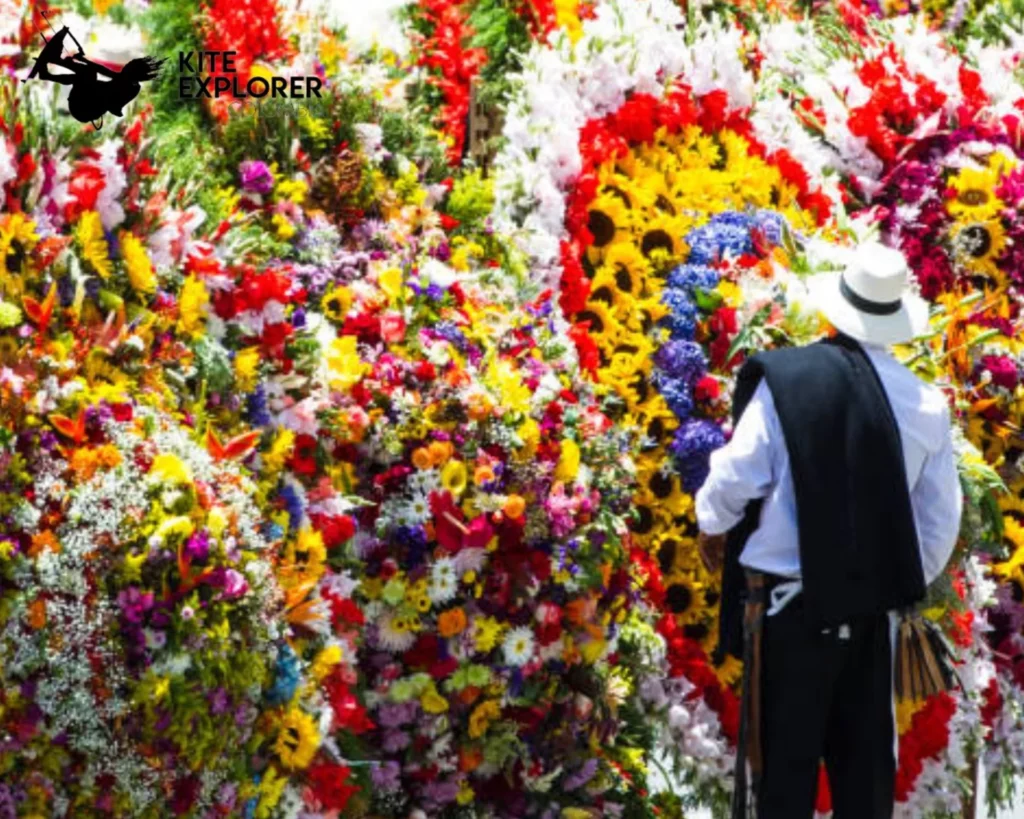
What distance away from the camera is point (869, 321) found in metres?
5.91

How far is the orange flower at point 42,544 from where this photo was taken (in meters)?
4.34

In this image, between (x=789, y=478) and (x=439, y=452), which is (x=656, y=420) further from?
(x=439, y=452)

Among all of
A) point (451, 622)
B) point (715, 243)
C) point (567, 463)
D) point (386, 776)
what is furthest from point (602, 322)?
point (386, 776)

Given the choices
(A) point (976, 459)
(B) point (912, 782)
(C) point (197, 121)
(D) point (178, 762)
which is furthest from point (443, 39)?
(D) point (178, 762)

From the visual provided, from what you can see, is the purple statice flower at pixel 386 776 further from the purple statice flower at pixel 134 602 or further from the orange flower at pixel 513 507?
the purple statice flower at pixel 134 602

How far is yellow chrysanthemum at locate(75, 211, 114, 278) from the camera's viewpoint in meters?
4.81

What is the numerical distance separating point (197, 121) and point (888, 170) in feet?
8.81

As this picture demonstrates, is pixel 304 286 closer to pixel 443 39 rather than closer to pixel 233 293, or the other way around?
pixel 233 293

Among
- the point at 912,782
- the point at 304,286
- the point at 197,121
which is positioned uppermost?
the point at 197,121

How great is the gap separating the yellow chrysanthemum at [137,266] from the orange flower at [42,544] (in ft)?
2.48

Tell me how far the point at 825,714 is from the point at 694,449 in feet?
3.54

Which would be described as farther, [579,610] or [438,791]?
[579,610]

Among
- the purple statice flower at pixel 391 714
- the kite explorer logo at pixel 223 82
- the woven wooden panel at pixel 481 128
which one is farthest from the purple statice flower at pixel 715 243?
the purple statice flower at pixel 391 714

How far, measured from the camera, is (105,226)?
491 centimetres
